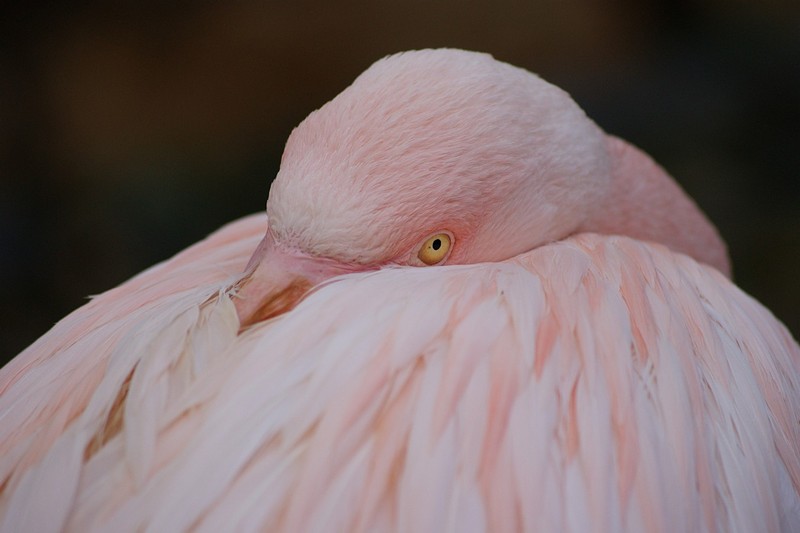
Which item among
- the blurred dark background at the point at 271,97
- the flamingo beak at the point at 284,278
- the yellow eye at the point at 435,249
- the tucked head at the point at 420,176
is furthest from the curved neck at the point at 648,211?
the blurred dark background at the point at 271,97

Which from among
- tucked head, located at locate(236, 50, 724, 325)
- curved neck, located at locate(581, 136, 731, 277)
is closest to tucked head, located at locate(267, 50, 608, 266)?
tucked head, located at locate(236, 50, 724, 325)

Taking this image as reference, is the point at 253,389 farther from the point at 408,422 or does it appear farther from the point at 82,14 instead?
the point at 82,14

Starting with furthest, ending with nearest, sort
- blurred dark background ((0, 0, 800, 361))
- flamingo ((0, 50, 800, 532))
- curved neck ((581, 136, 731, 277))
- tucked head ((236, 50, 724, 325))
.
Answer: blurred dark background ((0, 0, 800, 361)) → curved neck ((581, 136, 731, 277)) → tucked head ((236, 50, 724, 325)) → flamingo ((0, 50, 800, 532))

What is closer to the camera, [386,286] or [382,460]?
[382,460]

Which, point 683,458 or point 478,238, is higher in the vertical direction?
point 478,238

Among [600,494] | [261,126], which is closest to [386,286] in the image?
[600,494]

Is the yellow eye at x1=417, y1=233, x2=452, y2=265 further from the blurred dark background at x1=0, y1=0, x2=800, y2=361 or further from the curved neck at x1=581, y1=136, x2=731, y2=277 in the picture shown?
the blurred dark background at x1=0, y1=0, x2=800, y2=361

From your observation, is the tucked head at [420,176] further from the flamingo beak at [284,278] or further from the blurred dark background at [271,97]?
the blurred dark background at [271,97]
